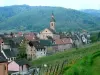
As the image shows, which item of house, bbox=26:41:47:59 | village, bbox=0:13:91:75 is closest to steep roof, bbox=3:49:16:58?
village, bbox=0:13:91:75

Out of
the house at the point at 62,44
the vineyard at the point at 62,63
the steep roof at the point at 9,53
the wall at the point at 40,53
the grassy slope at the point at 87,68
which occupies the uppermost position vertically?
the grassy slope at the point at 87,68

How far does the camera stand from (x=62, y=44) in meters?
100

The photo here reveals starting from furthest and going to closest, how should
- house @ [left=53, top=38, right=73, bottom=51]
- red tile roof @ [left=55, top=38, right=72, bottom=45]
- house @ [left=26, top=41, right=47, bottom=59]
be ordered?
red tile roof @ [left=55, top=38, right=72, bottom=45]
house @ [left=53, top=38, right=73, bottom=51]
house @ [left=26, top=41, right=47, bottom=59]

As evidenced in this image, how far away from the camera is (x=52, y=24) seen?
123m

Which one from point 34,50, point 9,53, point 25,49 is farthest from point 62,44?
point 9,53

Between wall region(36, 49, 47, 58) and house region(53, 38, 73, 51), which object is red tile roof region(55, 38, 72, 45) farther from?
wall region(36, 49, 47, 58)

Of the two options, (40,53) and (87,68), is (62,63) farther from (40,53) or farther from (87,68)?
(40,53)

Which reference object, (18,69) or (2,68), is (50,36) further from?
(2,68)

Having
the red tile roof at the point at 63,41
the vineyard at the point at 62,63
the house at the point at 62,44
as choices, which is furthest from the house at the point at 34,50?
the vineyard at the point at 62,63

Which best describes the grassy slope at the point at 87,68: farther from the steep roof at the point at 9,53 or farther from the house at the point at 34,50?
the house at the point at 34,50

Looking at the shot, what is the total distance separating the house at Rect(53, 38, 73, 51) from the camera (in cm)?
9893

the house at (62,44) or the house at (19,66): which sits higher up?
the house at (19,66)

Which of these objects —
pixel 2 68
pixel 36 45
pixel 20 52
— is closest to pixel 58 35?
pixel 36 45

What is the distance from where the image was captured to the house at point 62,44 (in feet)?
325
